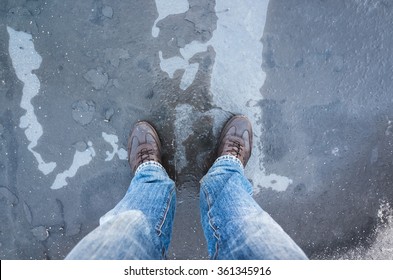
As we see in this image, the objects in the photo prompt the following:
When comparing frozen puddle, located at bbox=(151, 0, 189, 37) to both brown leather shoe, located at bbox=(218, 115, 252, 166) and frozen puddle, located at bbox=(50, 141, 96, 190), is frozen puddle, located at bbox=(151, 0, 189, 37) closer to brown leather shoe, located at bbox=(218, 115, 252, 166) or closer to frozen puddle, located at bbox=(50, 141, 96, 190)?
brown leather shoe, located at bbox=(218, 115, 252, 166)

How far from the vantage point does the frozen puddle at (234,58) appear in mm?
1925

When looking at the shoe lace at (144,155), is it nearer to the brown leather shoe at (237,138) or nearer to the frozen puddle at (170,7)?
the brown leather shoe at (237,138)

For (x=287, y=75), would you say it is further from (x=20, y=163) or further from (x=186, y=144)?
(x=20, y=163)

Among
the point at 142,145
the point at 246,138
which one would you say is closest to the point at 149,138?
the point at 142,145

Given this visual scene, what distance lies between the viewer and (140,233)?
4.55ft

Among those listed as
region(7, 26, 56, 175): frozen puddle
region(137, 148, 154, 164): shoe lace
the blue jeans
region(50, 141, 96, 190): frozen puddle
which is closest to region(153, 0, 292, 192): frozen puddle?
region(137, 148, 154, 164): shoe lace

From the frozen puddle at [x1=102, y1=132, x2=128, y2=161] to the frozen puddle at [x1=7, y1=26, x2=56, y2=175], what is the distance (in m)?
0.37

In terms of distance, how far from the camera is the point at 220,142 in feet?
6.50

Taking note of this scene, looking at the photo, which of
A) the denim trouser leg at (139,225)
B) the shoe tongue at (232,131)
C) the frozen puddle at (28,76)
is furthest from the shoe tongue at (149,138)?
the frozen puddle at (28,76)

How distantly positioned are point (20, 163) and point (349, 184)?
84.8 inches

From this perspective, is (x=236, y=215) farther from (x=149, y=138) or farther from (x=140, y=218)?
(x=149, y=138)

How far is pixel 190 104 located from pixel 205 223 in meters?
0.74

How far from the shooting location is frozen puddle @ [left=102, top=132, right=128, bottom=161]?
2.00 meters
